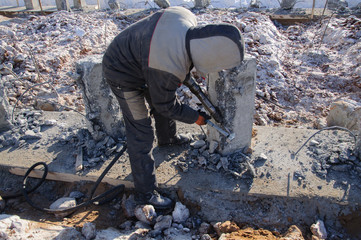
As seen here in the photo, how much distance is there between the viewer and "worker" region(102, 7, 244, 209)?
2.06m

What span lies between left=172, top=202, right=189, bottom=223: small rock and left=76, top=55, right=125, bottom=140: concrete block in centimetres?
140

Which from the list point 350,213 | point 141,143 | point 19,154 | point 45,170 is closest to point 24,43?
point 19,154

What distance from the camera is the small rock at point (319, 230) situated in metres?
2.49

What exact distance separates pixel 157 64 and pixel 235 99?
3.51ft

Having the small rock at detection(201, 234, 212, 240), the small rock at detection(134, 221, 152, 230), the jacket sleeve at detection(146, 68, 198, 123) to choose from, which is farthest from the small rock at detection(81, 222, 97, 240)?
the jacket sleeve at detection(146, 68, 198, 123)

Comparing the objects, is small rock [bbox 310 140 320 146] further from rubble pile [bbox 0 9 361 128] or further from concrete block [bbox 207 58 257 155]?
rubble pile [bbox 0 9 361 128]

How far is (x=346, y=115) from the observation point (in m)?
3.78

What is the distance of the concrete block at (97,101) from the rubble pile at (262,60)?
2.95 feet

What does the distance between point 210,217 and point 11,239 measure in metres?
1.84

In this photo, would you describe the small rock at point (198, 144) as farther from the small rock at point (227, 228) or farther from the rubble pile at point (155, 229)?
the small rock at point (227, 228)

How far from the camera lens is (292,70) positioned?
6254mm

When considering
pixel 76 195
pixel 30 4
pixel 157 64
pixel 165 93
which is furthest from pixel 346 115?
pixel 30 4

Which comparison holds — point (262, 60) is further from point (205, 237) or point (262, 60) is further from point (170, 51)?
point (205, 237)

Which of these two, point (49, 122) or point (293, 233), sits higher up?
point (49, 122)
